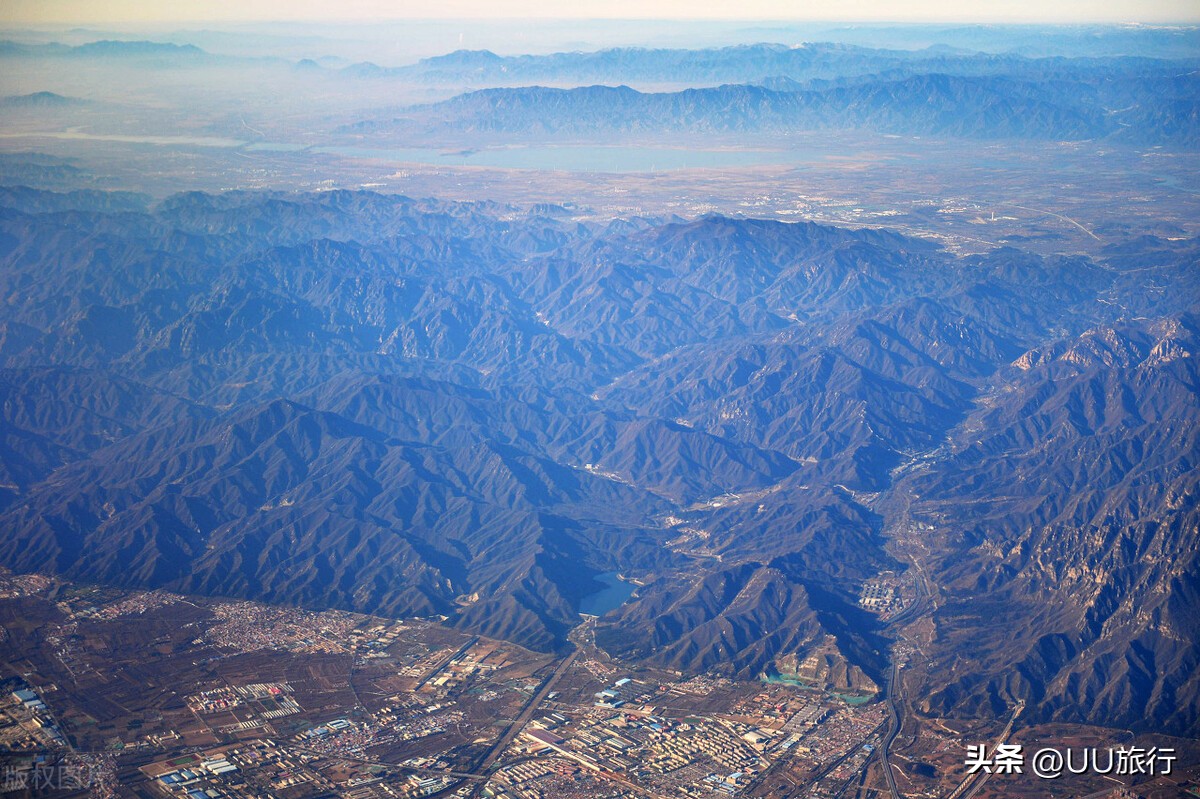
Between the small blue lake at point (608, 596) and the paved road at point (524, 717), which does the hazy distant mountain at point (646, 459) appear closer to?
the small blue lake at point (608, 596)

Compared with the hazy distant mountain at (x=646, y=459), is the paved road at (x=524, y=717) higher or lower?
lower

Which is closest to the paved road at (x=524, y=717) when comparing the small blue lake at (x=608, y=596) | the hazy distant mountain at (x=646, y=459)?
the hazy distant mountain at (x=646, y=459)

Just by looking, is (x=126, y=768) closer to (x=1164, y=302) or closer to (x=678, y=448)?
(x=678, y=448)

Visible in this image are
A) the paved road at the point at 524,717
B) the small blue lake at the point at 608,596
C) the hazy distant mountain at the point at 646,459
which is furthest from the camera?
the small blue lake at the point at 608,596

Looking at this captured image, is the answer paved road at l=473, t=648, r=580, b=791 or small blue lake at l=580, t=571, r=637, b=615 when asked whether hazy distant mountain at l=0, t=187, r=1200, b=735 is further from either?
paved road at l=473, t=648, r=580, b=791

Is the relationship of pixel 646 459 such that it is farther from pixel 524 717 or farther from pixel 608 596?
pixel 524 717

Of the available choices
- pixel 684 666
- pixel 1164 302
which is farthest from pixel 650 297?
pixel 684 666

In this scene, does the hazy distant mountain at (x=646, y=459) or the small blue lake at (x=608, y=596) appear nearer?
the hazy distant mountain at (x=646, y=459)

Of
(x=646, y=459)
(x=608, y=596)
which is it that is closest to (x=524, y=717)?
(x=608, y=596)
